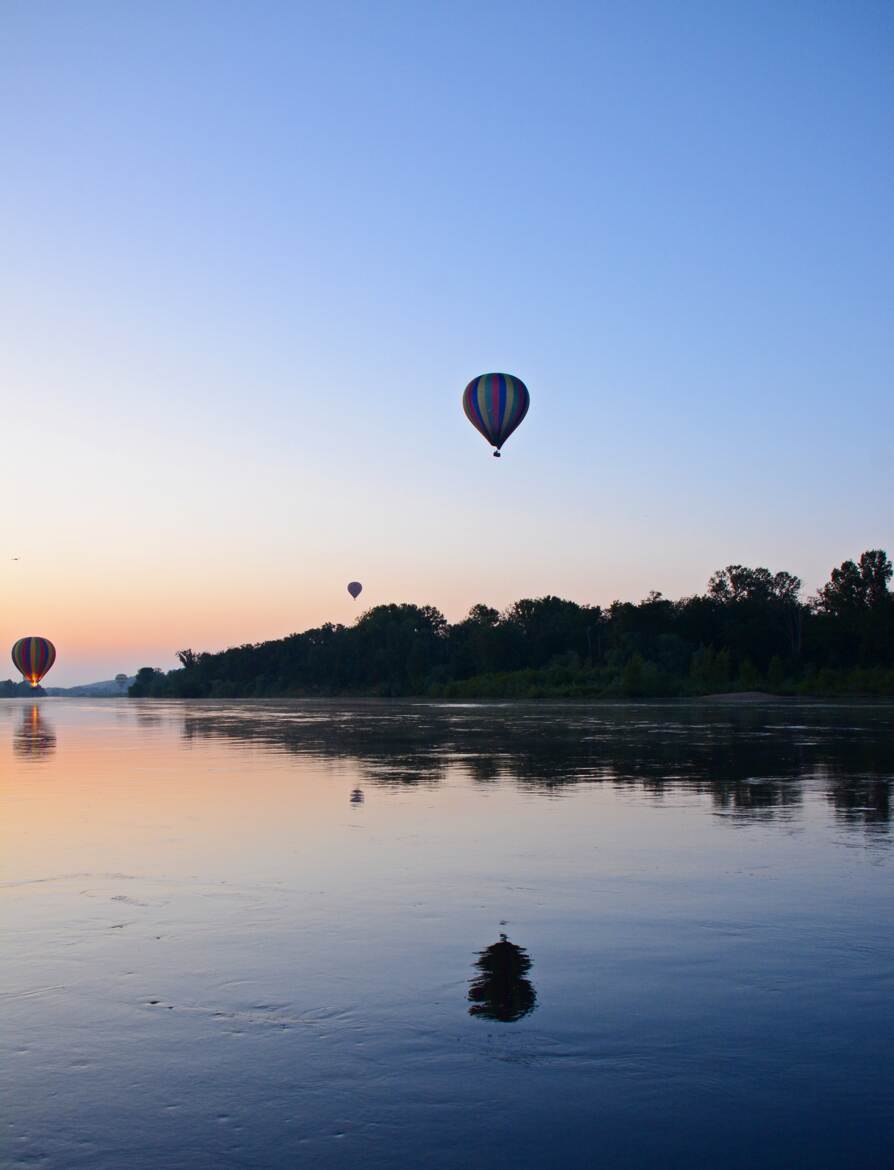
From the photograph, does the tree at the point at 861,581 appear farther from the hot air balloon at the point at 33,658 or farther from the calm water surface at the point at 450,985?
the calm water surface at the point at 450,985

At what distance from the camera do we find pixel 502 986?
6.40 metres

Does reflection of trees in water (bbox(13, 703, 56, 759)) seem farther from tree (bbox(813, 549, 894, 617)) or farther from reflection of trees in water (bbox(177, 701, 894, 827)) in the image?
tree (bbox(813, 549, 894, 617))

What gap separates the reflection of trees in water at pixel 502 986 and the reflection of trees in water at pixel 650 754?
7350 millimetres

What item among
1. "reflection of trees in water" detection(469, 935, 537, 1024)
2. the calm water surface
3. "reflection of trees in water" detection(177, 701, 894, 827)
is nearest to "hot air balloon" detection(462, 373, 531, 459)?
"reflection of trees in water" detection(177, 701, 894, 827)

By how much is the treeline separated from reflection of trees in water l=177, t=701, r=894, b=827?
3748 centimetres

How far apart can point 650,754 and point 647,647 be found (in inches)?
3202

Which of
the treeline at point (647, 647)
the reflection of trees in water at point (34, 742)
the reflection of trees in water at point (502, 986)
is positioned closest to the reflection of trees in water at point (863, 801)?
the reflection of trees in water at point (502, 986)

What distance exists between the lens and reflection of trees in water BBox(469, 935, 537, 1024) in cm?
595

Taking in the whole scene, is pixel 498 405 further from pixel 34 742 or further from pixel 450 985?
pixel 450 985

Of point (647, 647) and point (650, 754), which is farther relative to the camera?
point (647, 647)

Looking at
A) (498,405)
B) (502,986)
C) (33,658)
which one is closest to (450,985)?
(502,986)

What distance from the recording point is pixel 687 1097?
15.6 feet

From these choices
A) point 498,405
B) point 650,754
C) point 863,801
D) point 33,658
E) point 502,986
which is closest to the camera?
point 502,986

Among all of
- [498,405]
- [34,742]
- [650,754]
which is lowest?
[34,742]
